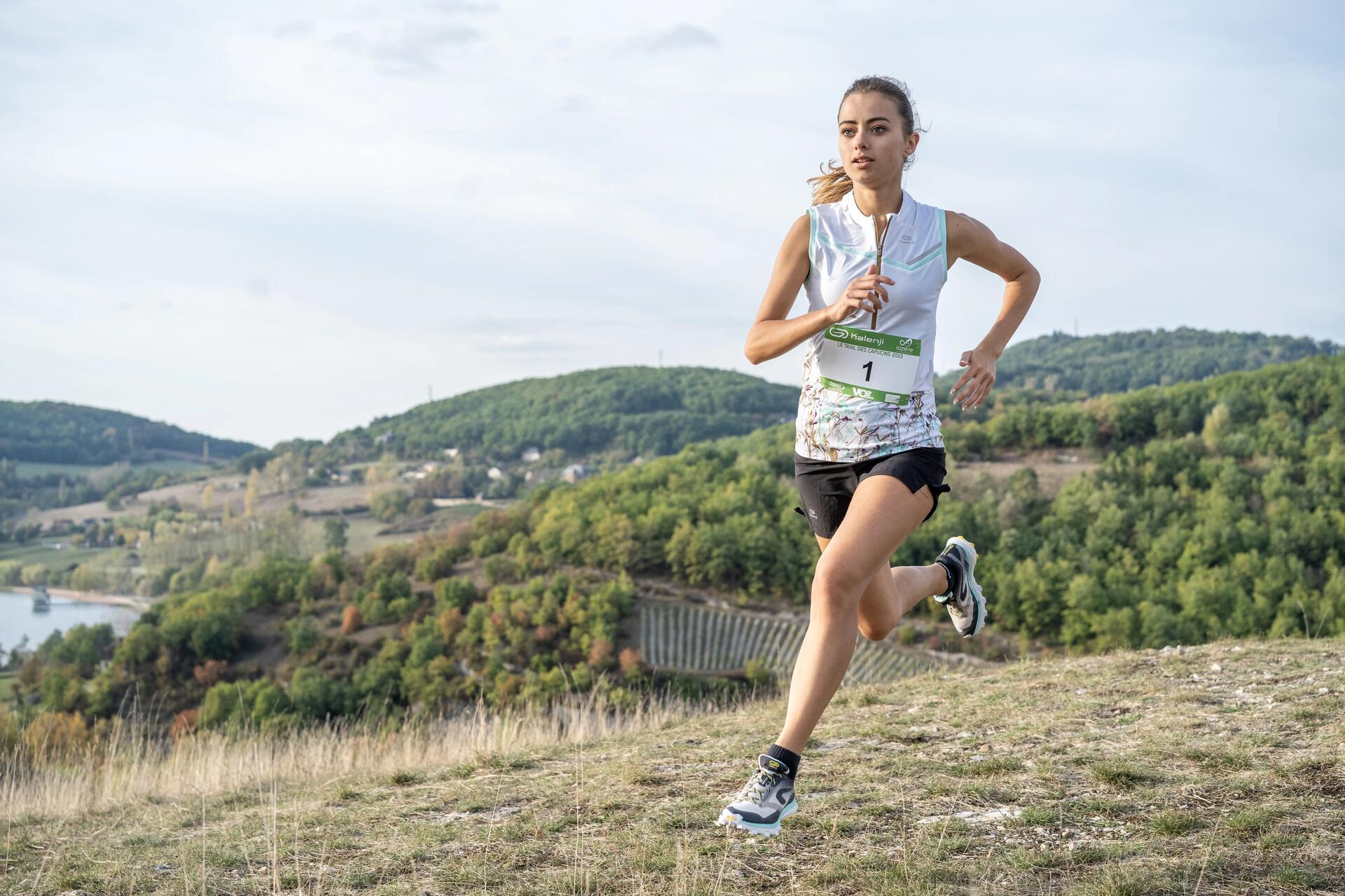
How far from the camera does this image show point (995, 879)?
286cm

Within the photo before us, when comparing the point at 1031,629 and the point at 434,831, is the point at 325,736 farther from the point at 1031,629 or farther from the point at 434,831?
the point at 1031,629

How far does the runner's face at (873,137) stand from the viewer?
10.9ft

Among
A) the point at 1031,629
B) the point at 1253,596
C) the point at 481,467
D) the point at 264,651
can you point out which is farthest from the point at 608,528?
the point at 481,467

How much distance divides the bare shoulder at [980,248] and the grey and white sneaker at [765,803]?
5.58 ft

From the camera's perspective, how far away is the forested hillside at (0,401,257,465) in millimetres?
141500

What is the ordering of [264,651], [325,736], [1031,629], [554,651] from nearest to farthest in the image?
[325,736] → [1031,629] → [554,651] → [264,651]

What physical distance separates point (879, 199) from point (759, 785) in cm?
185

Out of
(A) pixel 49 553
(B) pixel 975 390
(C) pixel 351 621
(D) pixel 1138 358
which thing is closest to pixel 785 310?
(B) pixel 975 390

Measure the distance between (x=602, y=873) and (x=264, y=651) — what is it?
246 feet

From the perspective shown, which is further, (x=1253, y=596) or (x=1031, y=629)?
(x=1031, y=629)

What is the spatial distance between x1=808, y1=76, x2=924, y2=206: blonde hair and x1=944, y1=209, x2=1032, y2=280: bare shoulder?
0.26 m

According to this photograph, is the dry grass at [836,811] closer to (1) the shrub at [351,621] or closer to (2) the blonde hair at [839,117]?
(2) the blonde hair at [839,117]

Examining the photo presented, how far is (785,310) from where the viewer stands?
344 cm

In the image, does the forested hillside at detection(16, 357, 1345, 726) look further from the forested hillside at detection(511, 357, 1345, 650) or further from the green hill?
the green hill
